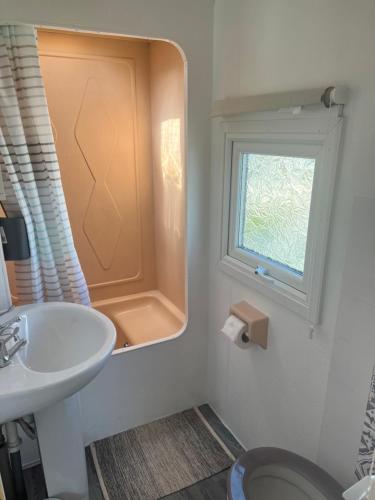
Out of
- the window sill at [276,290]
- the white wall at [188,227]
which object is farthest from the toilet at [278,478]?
the white wall at [188,227]

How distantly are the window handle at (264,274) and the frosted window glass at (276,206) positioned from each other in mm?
62

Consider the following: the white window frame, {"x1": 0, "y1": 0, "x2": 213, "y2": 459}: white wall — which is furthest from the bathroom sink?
the white window frame

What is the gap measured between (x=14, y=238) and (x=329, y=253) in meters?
1.21

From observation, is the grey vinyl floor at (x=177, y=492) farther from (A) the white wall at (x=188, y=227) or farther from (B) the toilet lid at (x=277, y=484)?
(B) the toilet lid at (x=277, y=484)

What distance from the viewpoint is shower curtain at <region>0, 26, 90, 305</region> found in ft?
4.62

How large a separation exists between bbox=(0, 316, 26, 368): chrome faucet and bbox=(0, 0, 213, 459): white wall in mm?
633

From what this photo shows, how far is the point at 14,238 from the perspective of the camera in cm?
145

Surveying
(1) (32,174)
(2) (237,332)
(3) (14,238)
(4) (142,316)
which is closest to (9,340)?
(3) (14,238)

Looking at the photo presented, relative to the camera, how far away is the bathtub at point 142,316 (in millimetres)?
2373

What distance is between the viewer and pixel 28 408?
103cm

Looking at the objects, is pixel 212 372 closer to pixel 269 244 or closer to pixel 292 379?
pixel 292 379

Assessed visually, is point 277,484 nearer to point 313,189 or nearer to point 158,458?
point 158,458

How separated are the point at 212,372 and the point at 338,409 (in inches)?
37.7

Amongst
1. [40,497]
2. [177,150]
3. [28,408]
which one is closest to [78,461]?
[40,497]
